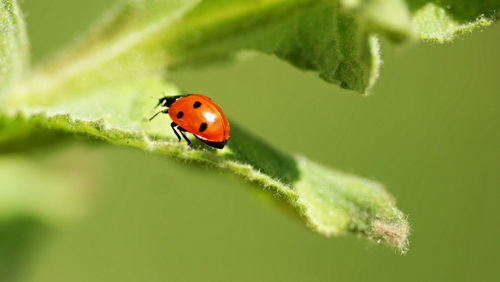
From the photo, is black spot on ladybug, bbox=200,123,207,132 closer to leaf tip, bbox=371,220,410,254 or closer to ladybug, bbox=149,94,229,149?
ladybug, bbox=149,94,229,149

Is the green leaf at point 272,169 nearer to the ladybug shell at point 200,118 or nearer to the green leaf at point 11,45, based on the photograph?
the ladybug shell at point 200,118

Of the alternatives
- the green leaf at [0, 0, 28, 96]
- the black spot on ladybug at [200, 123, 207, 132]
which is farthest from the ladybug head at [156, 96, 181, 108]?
the green leaf at [0, 0, 28, 96]

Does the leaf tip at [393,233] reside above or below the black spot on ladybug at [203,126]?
below

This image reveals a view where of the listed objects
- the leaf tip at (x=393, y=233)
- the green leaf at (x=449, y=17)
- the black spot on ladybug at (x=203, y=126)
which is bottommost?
the leaf tip at (x=393, y=233)

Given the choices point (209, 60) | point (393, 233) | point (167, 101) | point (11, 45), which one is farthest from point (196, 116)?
point (393, 233)

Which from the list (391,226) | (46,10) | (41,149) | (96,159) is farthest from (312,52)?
(46,10)

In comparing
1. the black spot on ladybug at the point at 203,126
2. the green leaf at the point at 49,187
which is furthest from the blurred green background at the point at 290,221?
the black spot on ladybug at the point at 203,126

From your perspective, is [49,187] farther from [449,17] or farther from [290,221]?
[449,17]
